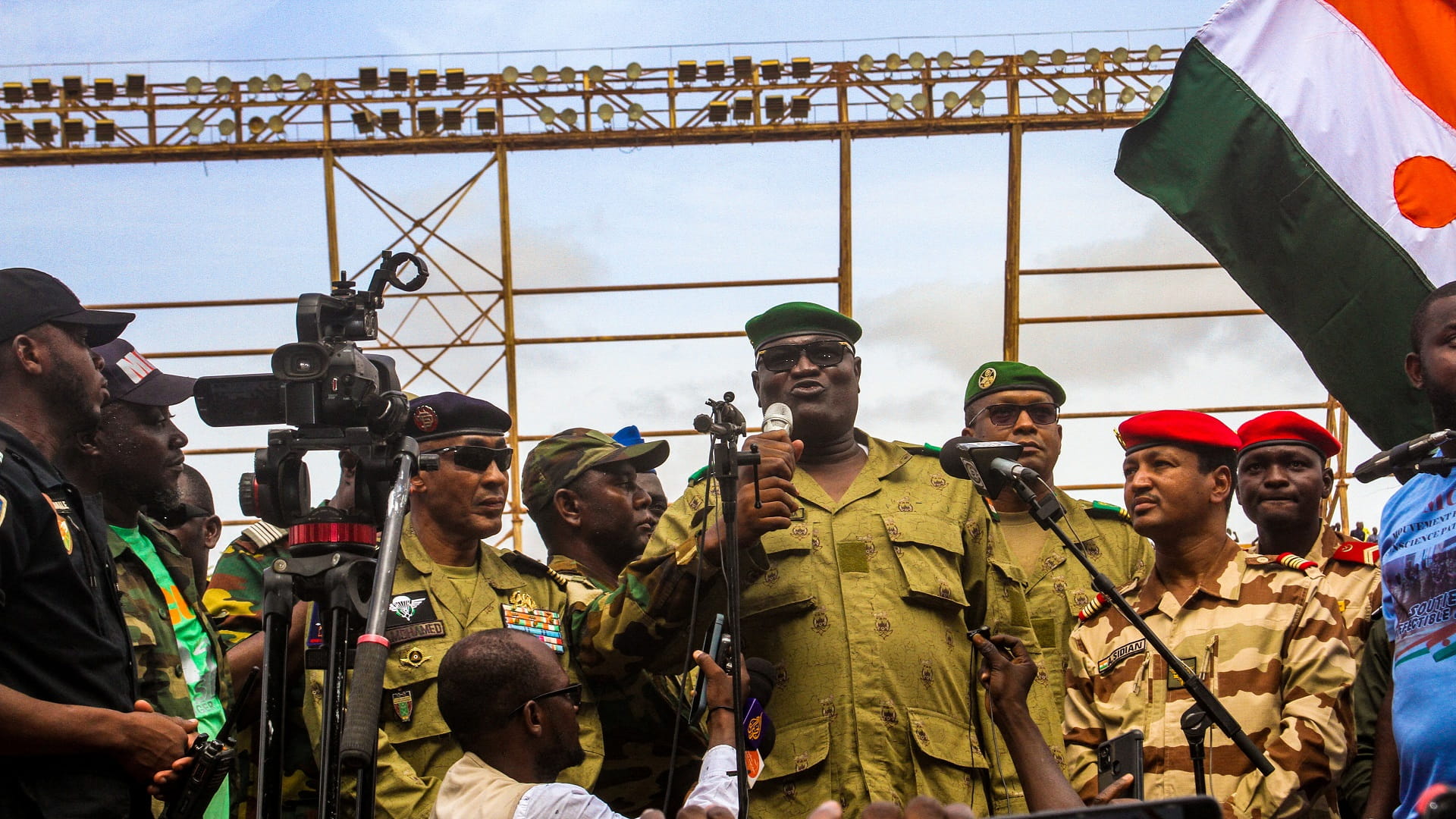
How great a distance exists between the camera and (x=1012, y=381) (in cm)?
635

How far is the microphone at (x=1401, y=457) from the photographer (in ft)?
10.5

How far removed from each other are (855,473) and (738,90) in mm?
11868

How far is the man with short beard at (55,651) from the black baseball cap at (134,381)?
912mm

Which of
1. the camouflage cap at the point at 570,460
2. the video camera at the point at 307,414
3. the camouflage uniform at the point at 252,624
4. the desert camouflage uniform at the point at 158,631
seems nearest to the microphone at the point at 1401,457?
the video camera at the point at 307,414

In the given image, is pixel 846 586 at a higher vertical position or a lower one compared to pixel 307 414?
lower

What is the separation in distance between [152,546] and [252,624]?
0.48 metres

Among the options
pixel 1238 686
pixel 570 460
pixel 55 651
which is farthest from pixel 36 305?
pixel 1238 686

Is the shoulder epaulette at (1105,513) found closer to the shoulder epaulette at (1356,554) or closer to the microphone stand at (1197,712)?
the shoulder epaulette at (1356,554)

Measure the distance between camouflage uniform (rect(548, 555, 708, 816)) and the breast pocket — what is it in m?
0.91

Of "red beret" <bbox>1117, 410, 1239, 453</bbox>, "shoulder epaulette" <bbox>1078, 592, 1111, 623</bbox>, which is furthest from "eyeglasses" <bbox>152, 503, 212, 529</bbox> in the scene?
"red beret" <bbox>1117, 410, 1239, 453</bbox>

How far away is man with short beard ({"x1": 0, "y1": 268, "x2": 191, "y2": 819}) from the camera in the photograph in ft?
11.0

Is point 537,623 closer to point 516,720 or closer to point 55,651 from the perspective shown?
point 516,720

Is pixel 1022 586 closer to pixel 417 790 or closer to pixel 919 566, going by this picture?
Answer: pixel 919 566

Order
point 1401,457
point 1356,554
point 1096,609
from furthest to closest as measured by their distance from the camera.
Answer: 1. point 1356,554
2. point 1096,609
3. point 1401,457
